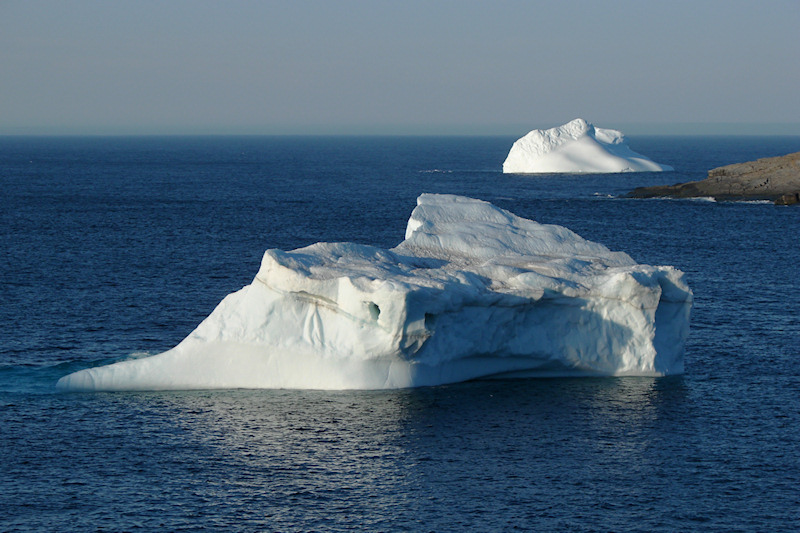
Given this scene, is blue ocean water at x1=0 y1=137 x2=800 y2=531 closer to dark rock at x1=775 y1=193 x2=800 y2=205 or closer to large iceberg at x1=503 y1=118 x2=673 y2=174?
dark rock at x1=775 y1=193 x2=800 y2=205

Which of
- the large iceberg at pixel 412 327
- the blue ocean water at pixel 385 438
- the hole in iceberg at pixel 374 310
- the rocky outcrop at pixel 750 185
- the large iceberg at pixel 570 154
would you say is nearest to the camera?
the blue ocean water at pixel 385 438

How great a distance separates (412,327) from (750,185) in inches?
3504

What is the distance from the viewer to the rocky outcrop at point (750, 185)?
11100 centimetres

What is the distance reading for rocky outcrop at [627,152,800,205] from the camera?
111 m

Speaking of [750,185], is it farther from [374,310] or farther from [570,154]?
[374,310]

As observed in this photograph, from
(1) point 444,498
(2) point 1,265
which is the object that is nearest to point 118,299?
(2) point 1,265

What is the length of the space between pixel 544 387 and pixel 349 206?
67.3m

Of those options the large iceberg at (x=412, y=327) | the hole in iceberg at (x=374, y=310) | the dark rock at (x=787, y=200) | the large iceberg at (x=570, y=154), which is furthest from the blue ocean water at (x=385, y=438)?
the large iceberg at (x=570, y=154)

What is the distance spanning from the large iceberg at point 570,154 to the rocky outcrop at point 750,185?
97.6ft

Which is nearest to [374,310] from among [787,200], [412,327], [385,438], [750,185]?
[412,327]

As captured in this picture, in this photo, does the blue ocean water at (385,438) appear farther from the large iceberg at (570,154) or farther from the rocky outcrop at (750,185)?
the large iceberg at (570,154)

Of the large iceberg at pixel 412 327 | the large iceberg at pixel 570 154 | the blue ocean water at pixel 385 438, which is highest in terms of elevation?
the large iceberg at pixel 570 154

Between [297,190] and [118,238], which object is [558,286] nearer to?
[118,238]

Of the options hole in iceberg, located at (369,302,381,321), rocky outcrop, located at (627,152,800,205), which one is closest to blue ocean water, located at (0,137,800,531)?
hole in iceberg, located at (369,302,381,321)
